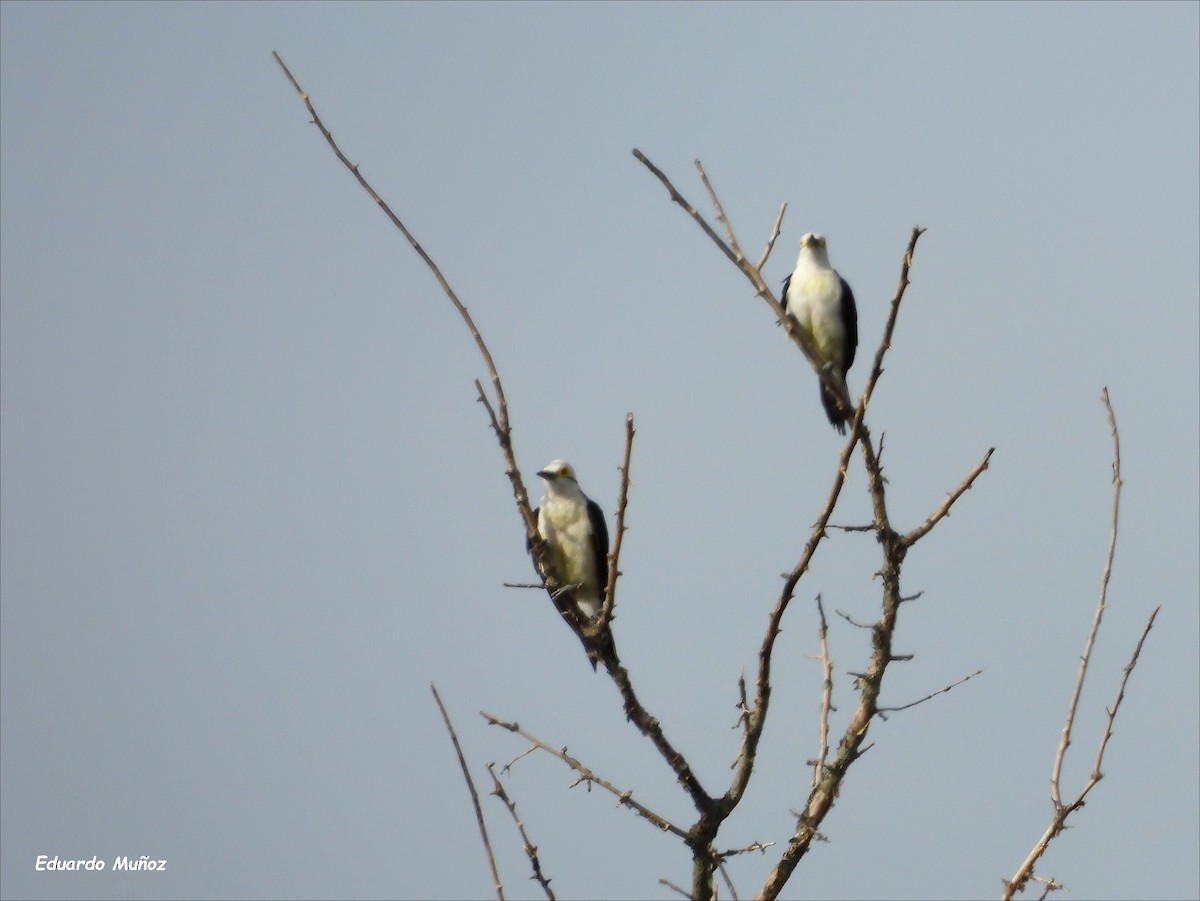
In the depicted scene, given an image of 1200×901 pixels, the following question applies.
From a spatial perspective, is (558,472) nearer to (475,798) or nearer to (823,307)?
(823,307)

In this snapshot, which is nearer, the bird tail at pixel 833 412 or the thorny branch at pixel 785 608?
the thorny branch at pixel 785 608

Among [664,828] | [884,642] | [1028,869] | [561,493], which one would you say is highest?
[561,493]

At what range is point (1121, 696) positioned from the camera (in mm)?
5062

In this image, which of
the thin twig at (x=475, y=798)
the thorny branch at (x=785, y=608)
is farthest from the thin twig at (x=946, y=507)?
the thin twig at (x=475, y=798)

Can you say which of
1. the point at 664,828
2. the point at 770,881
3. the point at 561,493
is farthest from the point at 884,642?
the point at 561,493

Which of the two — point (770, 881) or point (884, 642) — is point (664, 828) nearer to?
point (770, 881)

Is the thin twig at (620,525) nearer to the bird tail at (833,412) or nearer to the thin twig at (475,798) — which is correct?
the thin twig at (475,798)

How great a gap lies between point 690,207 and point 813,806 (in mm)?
2697

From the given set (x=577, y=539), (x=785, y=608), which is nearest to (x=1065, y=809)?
(x=785, y=608)

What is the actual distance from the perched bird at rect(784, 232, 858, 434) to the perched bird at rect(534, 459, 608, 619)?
2.00m

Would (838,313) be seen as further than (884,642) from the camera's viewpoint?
Yes

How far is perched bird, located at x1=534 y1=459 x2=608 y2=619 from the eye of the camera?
9805 mm

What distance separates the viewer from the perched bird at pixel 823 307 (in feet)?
34.8

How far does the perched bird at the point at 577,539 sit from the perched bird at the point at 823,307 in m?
2.00
